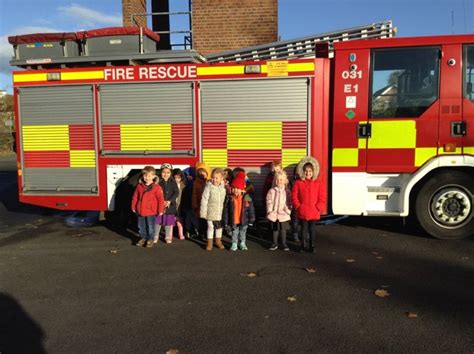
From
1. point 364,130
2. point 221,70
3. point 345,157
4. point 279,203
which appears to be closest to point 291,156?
point 345,157

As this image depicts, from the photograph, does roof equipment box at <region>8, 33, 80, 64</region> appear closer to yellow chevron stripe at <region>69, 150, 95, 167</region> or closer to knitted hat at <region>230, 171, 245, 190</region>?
yellow chevron stripe at <region>69, 150, 95, 167</region>

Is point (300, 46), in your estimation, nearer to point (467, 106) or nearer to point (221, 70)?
point (221, 70)

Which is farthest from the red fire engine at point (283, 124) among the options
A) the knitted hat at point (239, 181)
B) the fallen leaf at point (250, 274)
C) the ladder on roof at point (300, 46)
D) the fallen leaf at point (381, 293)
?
the fallen leaf at point (381, 293)

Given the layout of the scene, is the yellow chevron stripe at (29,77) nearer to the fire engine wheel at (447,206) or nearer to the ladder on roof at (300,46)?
the ladder on roof at (300,46)

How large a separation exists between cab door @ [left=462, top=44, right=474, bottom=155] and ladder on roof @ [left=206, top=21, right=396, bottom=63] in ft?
6.04

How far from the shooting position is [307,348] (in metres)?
3.05

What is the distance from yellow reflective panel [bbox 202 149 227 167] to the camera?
6.25m

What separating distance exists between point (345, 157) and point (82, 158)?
380cm

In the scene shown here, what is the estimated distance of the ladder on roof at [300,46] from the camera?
→ 722 cm

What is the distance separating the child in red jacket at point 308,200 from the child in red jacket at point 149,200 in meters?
1.79

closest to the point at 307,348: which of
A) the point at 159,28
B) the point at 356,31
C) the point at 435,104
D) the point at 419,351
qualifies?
the point at 419,351

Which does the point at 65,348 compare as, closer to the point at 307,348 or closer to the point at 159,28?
the point at 307,348

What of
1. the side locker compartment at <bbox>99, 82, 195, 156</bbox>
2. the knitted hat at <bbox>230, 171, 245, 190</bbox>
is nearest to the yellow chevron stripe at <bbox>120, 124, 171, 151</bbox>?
the side locker compartment at <bbox>99, 82, 195, 156</bbox>

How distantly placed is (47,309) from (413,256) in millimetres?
4006
